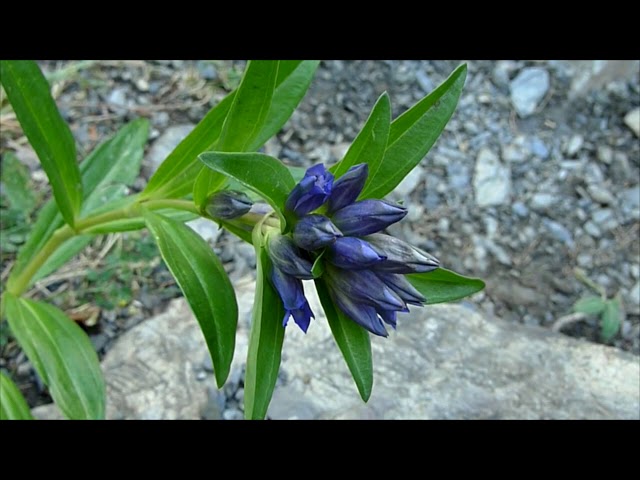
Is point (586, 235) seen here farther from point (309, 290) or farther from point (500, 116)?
point (309, 290)

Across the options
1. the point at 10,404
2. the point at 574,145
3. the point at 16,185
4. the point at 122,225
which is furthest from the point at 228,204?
the point at 574,145

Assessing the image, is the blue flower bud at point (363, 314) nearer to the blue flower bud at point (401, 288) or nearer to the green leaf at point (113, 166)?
the blue flower bud at point (401, 288)

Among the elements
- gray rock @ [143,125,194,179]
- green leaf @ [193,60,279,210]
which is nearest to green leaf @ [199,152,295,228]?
green leaf @ [193,60,279,210]

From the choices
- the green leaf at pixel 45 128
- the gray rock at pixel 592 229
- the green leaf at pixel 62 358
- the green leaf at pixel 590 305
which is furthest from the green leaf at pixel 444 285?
the gray rock at pixel 592 229

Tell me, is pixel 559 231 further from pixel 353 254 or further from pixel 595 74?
pixel 353 254

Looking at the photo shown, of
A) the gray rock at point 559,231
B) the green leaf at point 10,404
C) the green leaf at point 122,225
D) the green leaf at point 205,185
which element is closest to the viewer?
the green leaf at point 205,185

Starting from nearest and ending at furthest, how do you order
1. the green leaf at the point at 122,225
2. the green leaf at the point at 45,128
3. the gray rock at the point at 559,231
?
the green leaf at the point at 45,128, the green leaf at the point at 122,225, the gray rock at the point at 559,231

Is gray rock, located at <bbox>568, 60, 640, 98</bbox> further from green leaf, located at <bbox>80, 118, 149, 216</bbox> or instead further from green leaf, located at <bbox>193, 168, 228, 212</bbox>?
green leaf, located at <bbox>193, 168, 228, 212</bbox>
